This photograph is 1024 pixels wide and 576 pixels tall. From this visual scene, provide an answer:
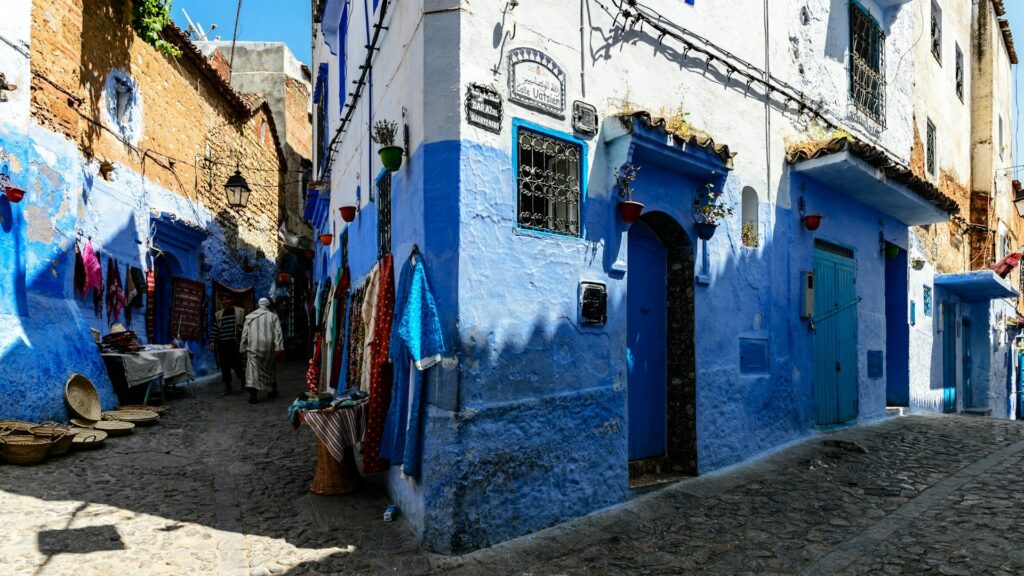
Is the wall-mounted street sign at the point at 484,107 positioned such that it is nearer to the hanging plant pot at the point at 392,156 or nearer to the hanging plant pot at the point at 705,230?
the hanging plant pot at the point at 392,156

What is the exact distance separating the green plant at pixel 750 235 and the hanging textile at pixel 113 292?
362 inches

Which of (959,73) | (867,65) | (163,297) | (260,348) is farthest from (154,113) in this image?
(959,73)

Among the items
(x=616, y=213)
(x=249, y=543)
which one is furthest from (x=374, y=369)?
(x=616, y=213)

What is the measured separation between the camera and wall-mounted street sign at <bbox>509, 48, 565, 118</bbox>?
15.1ft

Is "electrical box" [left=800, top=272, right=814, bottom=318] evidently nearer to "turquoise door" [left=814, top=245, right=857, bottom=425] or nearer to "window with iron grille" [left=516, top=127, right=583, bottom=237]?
"turquoise door" [left=814, top=245, right=857, bottom=425]

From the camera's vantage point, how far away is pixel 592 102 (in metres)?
5.14

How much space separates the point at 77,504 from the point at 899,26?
13113mm

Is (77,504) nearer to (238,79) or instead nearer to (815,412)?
(815,412)

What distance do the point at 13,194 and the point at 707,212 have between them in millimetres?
7636

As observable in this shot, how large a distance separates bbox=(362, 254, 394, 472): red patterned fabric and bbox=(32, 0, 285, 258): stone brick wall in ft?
19.7

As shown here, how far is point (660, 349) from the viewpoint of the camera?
20.1 feet

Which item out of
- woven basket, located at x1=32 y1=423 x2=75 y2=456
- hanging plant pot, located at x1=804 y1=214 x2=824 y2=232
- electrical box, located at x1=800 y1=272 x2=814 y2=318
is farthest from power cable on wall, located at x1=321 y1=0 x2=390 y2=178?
electrical box, located at x1=800 y1=272 x2=814 y2=318

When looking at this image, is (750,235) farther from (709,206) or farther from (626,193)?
(626,193)

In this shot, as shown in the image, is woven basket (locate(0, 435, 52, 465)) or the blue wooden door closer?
woven basket (locate(0, 435, 52, 465))
